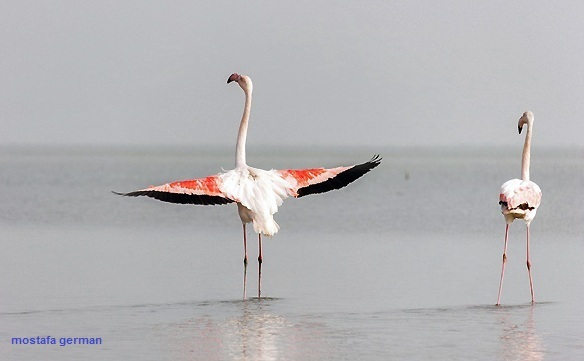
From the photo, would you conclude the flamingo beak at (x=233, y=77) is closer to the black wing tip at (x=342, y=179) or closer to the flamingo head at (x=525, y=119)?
the black wing tip at (x=342, y=179)

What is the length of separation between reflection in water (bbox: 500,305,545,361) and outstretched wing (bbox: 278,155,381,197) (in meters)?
2.22

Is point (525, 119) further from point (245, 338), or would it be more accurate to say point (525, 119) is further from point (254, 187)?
point (245, 338)

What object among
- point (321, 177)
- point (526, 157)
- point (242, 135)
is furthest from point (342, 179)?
point (526, 157)

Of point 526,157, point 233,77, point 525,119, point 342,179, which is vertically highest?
point 233,77

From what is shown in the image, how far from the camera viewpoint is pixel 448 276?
13.0 metres

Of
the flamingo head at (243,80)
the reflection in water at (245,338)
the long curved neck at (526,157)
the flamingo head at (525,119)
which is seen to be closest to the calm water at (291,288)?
the reflection in water at (245,338)

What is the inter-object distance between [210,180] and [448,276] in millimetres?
3314

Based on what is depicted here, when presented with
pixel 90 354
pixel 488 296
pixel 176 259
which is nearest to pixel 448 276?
pixel 488 296

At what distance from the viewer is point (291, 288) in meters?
12.1

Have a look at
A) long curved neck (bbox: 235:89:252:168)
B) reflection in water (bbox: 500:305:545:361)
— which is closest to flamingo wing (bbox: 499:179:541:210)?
reflection in water (bbox: 500:305:545:361)

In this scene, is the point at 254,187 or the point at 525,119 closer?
the point at 254,187

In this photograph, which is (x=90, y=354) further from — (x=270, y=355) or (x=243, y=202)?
(x=243, y=202)

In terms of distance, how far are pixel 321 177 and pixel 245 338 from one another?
10.6 feet

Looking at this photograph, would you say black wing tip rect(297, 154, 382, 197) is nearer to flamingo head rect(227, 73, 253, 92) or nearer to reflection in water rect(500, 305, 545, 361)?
flamingo head rect(227, 73, 253, 92)
